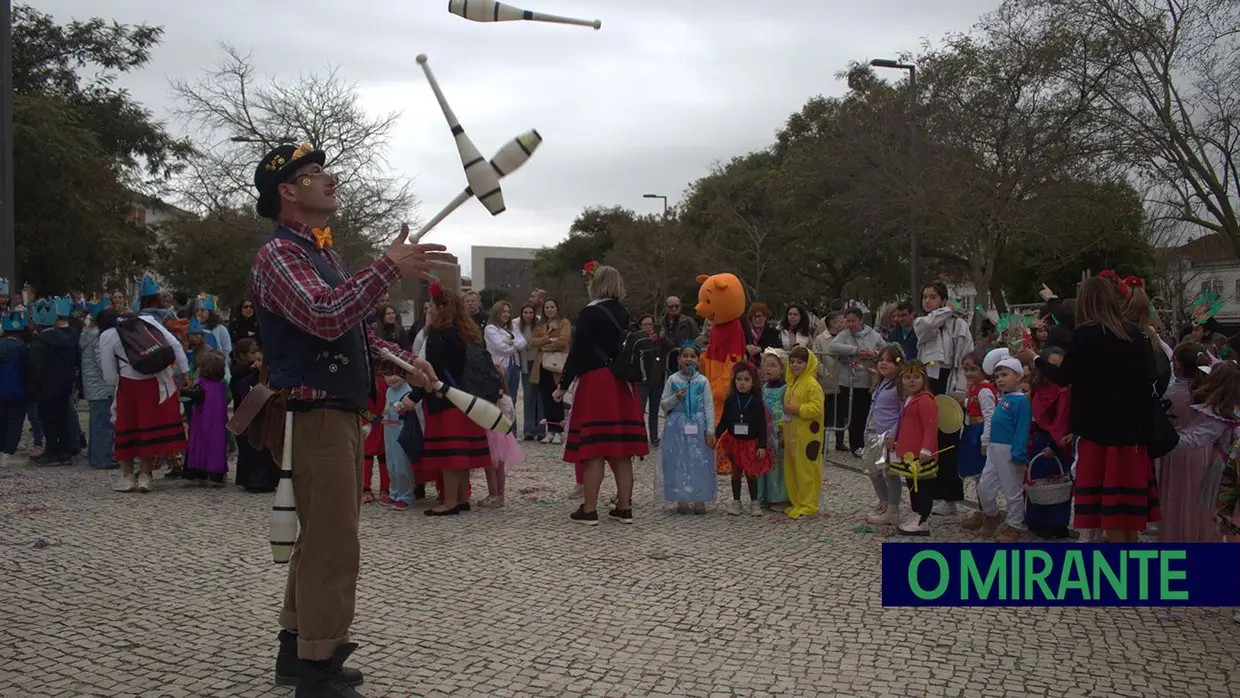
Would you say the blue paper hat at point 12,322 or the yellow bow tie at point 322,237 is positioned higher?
the yellow bow tie at point 322,237

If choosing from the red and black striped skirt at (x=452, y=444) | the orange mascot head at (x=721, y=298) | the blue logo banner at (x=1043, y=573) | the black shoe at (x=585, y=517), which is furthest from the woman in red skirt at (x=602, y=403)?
the blue logo banner at (x=1043, y=573)

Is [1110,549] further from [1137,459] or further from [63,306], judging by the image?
[63,306]

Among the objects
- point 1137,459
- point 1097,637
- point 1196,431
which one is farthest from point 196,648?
point 1196,431

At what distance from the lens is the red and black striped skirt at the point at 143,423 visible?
9.87m

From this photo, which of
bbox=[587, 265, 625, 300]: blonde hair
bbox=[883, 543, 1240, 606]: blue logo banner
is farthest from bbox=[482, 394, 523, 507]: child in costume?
bbox=[883, 543, 1240, 606]: blue logo banner

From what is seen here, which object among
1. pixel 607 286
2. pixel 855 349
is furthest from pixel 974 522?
pixel 855 349

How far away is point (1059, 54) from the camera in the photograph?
819 inches

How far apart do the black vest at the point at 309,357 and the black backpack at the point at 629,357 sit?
3964mm

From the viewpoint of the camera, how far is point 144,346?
977 centimetres

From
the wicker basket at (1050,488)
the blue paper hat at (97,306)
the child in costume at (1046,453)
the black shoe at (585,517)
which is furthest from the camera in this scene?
the blue paper hat at (97,306)

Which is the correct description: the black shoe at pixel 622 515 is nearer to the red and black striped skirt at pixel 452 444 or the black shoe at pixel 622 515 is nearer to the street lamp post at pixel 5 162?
the red and black striped skirt at pixel 452 444

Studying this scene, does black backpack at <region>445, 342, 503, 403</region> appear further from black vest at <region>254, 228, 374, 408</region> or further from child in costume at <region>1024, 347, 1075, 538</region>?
black vest at <region>254, 228, 374, 408</region>

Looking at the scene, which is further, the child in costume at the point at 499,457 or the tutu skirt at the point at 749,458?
the child in costume at the point at 499,457

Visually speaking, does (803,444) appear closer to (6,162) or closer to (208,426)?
(208,426)
